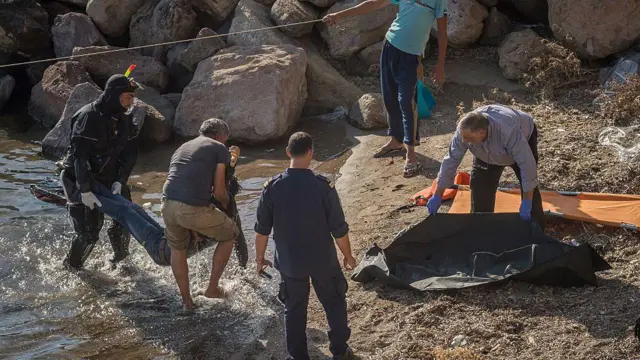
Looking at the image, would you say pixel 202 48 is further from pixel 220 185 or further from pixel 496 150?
pixel 496 150

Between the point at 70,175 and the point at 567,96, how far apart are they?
5.71 metres

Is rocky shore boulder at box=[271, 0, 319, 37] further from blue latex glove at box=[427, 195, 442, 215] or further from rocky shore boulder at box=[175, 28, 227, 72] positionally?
blue latex glove at box=[427, 195, 442, 215]

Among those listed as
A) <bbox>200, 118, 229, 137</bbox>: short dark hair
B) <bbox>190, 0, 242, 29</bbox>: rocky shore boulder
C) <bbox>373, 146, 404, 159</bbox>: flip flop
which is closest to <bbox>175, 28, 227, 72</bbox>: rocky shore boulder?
<bbox>190, 0, 242, 29</bbox>: rocky shore boulder

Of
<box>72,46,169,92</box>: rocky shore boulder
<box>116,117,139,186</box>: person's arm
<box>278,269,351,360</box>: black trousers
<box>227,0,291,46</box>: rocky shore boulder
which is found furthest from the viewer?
<box>72,46,169,92</box>: rocky shore boulder

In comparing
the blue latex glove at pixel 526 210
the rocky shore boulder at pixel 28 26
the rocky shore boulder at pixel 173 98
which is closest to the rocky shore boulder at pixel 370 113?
the rocky shore boulder at pixel 173 98

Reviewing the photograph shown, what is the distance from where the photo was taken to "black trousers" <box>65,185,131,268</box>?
22.8 feet

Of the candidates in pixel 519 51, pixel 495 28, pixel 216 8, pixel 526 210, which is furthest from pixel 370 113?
pixel 526 210

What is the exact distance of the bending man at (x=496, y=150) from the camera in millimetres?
5512

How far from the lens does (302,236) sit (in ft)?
16.0

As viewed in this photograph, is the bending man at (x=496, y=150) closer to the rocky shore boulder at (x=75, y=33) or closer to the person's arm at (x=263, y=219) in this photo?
the person's arm at (x=263, y=219)

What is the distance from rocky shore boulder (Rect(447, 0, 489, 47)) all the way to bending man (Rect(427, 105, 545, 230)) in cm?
498

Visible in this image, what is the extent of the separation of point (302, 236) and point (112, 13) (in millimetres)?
8453

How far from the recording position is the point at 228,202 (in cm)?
618

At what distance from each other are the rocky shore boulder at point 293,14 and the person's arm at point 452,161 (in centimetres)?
584
